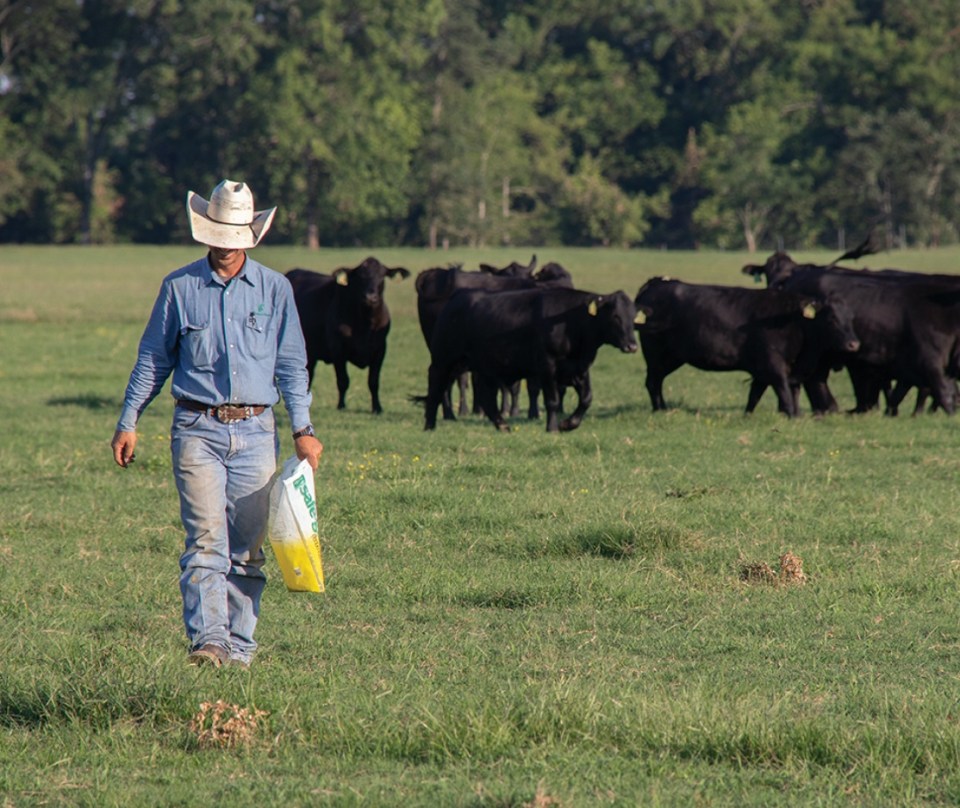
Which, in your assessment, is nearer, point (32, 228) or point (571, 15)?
point (32, 228)

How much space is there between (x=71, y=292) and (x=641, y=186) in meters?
55.5

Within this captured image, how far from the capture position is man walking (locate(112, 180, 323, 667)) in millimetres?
6578

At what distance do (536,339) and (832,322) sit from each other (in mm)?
3261

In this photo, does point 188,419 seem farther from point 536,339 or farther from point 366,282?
point 366,282

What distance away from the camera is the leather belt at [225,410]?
21.9 feet

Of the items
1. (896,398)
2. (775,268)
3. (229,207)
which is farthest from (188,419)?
(775,268)

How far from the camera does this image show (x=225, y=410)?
6668 millimetres

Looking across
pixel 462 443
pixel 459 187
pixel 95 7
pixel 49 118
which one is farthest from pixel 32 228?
pixel 462 443

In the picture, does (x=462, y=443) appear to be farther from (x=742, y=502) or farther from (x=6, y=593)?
(x=6, y=593)

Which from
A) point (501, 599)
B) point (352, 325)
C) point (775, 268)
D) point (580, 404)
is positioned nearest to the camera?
point (501, 599)

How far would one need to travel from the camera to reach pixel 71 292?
1710 inches

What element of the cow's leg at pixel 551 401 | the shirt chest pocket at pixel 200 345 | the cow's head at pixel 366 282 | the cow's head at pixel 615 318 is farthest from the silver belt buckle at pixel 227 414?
the cow's head at pixel 366 282

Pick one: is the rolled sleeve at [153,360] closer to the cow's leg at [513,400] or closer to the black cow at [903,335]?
the black cow at [903,335]

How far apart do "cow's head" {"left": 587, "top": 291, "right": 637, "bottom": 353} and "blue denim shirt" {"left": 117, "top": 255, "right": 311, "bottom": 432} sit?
9.11 meters
